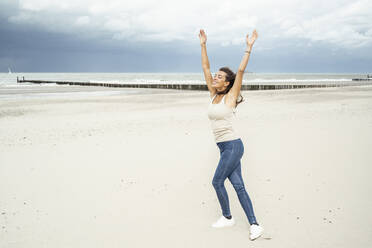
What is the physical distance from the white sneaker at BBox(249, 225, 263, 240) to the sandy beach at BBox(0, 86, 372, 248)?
0.07m

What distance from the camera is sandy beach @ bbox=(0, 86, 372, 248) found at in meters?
3.52

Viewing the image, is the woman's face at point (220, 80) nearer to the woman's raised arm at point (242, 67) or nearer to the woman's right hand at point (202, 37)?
the woman's raised arm at point (242, 67)

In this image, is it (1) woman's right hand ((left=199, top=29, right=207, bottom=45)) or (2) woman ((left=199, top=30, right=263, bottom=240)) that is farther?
(1) woman's right hand ((left=199, top=29, right=207, bottom=45))

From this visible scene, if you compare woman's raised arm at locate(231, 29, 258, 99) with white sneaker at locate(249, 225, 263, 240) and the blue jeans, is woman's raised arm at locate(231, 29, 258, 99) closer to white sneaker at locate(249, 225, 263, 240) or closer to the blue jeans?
the blue jeans

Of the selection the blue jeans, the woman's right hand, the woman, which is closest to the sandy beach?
the blue jeans

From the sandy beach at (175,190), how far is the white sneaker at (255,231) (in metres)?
0.07

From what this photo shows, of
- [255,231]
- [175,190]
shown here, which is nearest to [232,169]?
[255,231]

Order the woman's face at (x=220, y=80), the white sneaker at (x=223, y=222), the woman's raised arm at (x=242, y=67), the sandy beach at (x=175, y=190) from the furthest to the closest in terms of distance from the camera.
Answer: the white sneaker at (x=223, y=222) → the sandy beach at (x=175, y=190) → the woman's face at (x=220, y=80) → the woman's raised arm at (x=242, y=67)

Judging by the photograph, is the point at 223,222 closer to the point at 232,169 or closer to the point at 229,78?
the point at 232,169

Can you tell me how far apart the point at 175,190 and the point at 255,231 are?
184cm

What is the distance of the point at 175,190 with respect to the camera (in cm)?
496

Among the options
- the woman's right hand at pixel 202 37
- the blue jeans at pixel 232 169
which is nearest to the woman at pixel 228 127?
the blue jeans at pixel 232 169

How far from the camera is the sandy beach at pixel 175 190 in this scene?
352 cm

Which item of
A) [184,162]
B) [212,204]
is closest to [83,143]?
[184,162]
